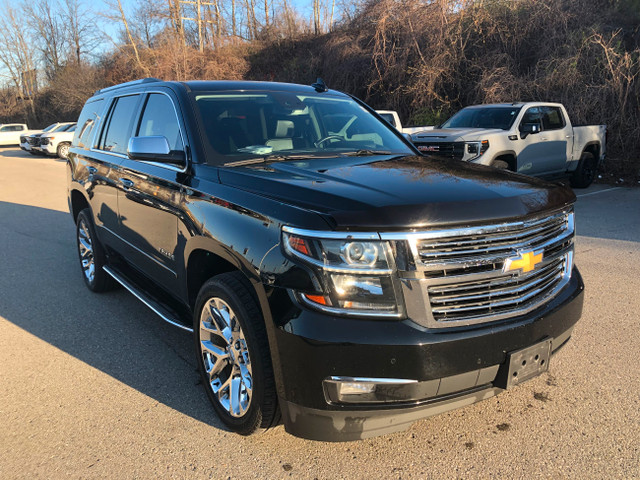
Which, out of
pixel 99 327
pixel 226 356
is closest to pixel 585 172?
pixel 99 327

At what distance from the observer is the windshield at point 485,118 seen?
398 inches

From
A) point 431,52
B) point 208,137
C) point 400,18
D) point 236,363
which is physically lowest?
point 236,363

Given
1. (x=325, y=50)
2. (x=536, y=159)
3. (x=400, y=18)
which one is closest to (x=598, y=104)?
(x=536, y=159)

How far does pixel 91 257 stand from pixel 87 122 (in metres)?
1.52

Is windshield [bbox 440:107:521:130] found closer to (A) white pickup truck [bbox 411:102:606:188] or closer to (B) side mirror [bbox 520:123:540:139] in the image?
(A) white pickup truck [bbox 411:102:606:188]

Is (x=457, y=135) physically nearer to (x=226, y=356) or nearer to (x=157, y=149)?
(x=157, y=149)

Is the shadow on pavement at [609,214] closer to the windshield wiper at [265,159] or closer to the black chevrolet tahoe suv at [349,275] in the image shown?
the black chevrolet tahoe suv at [349,275]

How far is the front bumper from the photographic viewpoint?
215cm

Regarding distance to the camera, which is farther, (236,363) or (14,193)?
(14,193)

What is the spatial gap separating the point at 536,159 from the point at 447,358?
9.26 m

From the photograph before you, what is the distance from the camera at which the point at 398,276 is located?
218 centimetres

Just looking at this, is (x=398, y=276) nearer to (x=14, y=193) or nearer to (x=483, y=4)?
(x=14, y=193)

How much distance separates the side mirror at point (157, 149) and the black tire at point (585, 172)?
10743mm

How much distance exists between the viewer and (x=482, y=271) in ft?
7.55
